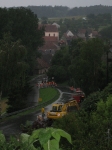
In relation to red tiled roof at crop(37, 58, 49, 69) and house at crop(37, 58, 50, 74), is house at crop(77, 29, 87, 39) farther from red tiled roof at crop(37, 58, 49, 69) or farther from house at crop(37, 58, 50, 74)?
house at crop(37, 58, 50, 74)

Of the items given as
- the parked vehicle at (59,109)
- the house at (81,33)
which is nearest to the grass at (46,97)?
the parked vehicle at (59,109)

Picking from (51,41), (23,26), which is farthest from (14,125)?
(51,41)

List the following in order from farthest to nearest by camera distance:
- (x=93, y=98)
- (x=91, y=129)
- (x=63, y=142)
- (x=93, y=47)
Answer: (x=93, y=47), (x=93, y=98), (x=91, y=129), (x=63, y=142)

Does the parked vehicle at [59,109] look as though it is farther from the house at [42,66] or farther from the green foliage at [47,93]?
the house at [42,66]

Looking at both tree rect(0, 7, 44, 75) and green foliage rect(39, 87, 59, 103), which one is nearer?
green foliage rect(39, 87, 59, 103)

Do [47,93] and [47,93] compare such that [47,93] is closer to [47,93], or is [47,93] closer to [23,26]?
[47,93]

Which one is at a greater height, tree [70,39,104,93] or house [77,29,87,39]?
tree [70,39,104,93]

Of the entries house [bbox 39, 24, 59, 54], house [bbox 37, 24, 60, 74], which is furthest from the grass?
house [bbox 39, 24, 59, 54]

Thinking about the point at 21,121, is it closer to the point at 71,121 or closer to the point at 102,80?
the point at 102,80

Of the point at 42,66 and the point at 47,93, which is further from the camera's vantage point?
the point at 42,66

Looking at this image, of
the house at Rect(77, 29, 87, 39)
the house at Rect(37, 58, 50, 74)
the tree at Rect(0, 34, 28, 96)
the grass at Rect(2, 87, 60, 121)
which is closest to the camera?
the tree at Rect(0, 34, 28, 96)

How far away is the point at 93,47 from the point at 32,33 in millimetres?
22417

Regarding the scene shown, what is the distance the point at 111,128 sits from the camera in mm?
10547

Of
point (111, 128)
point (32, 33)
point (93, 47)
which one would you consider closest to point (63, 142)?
point (111, 128)
